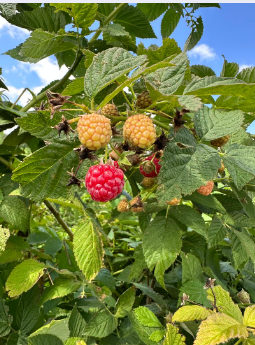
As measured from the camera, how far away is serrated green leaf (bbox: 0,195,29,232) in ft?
3.53

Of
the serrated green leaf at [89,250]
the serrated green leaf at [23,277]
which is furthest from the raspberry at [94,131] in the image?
the serrated green leaf at [23,277]

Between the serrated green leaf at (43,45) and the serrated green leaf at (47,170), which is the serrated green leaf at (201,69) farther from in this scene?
the serrated green leaf at (47,170)

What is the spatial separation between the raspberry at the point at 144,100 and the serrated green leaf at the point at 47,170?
17 centimetres

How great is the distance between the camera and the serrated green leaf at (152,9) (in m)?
1.54

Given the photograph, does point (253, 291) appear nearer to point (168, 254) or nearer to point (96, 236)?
point (168, 254)

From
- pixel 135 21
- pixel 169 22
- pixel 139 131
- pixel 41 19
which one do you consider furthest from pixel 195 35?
pixel 139 131

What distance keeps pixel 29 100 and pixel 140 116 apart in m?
0.75

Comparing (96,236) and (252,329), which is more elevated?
(96,236)

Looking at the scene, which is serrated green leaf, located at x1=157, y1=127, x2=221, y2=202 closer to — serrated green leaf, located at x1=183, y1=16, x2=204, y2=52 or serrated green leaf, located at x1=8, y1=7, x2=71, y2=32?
serrated green leaf, located at x1=8, y1=7, x2=71, y2=32

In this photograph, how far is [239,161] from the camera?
2.41 ft

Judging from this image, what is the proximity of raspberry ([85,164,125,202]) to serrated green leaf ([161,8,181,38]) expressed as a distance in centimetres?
115

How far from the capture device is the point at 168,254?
881mm

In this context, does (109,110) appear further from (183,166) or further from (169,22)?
(169,22)

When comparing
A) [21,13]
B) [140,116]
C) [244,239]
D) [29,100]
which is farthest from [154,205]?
[21,13]
